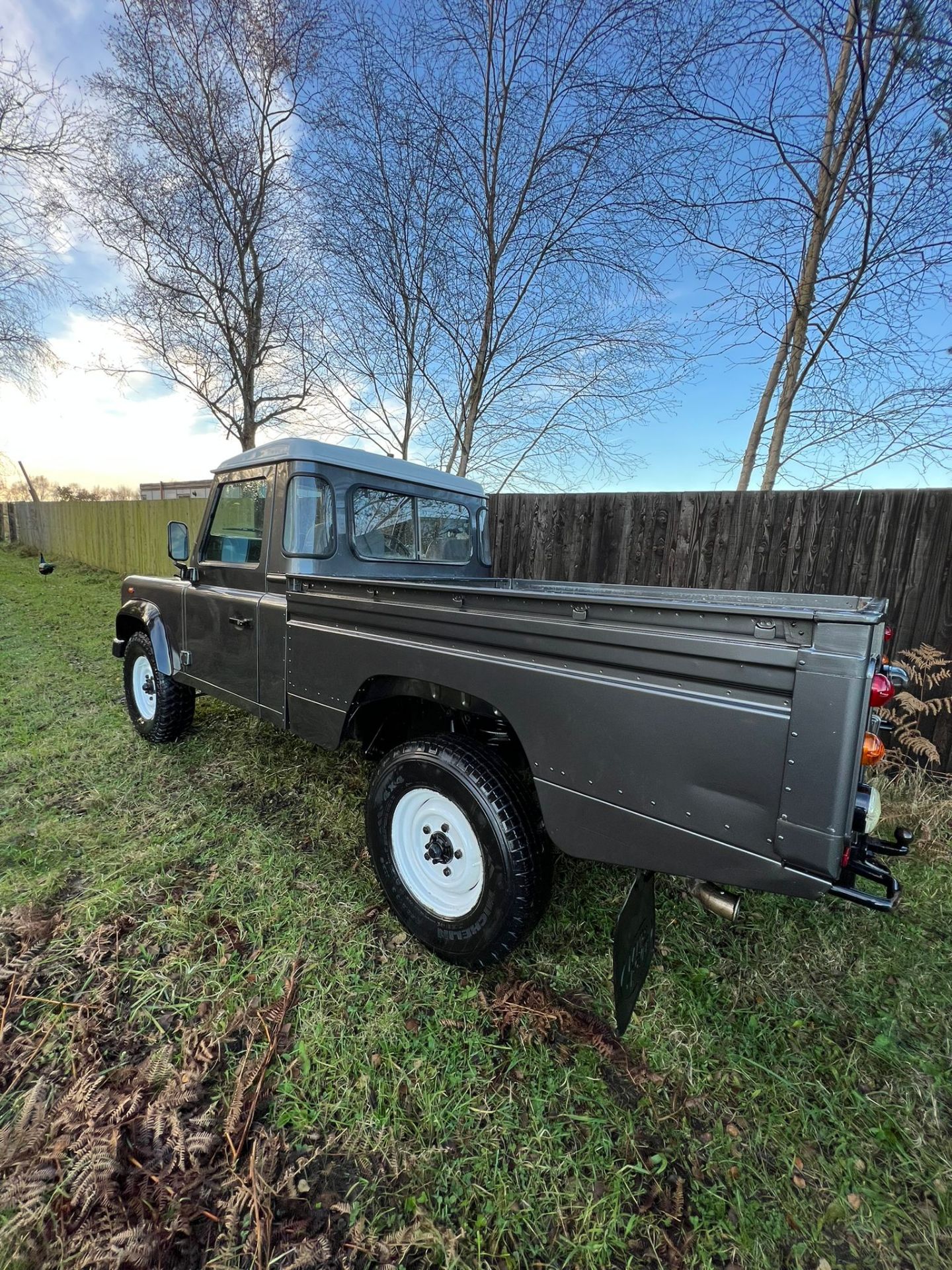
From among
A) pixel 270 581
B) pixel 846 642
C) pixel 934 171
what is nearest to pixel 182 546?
pixel 270 581

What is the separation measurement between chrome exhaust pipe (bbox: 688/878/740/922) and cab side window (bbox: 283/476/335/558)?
2428 mm

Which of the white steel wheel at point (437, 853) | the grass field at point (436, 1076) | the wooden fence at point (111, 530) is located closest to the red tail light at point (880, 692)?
the grass field at point (436, 1076)

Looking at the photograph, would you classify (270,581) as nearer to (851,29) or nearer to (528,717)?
(528,717)

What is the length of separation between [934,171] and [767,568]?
391 centimetres

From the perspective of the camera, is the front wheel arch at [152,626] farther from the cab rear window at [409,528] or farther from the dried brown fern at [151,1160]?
the dried brown fern at [151,1160]

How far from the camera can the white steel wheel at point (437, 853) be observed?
207 centimetres

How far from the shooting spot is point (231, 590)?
3.27 metres

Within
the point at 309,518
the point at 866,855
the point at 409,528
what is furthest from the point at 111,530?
the point at 866,855

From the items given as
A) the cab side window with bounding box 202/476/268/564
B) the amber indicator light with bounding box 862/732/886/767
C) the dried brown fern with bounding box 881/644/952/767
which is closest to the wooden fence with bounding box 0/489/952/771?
the dried brown fern with bounding box 881/644/952/767

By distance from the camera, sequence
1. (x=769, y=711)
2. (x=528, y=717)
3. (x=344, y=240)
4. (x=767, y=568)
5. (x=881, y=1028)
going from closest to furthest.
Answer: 1. (x=769, y=711)
2. (x=528, y=717)
3. (x=881, y=1028)
4. (x=767, y=568)
5. (x=344, y=240)

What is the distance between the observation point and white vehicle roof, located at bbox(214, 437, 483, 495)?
2.92 meters

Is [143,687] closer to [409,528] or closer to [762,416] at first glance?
[409,528]

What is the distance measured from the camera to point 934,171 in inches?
181

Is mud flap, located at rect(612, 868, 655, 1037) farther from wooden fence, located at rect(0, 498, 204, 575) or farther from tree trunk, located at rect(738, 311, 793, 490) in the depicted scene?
wooden fence, located at rect(0, 498, 204, 575)
